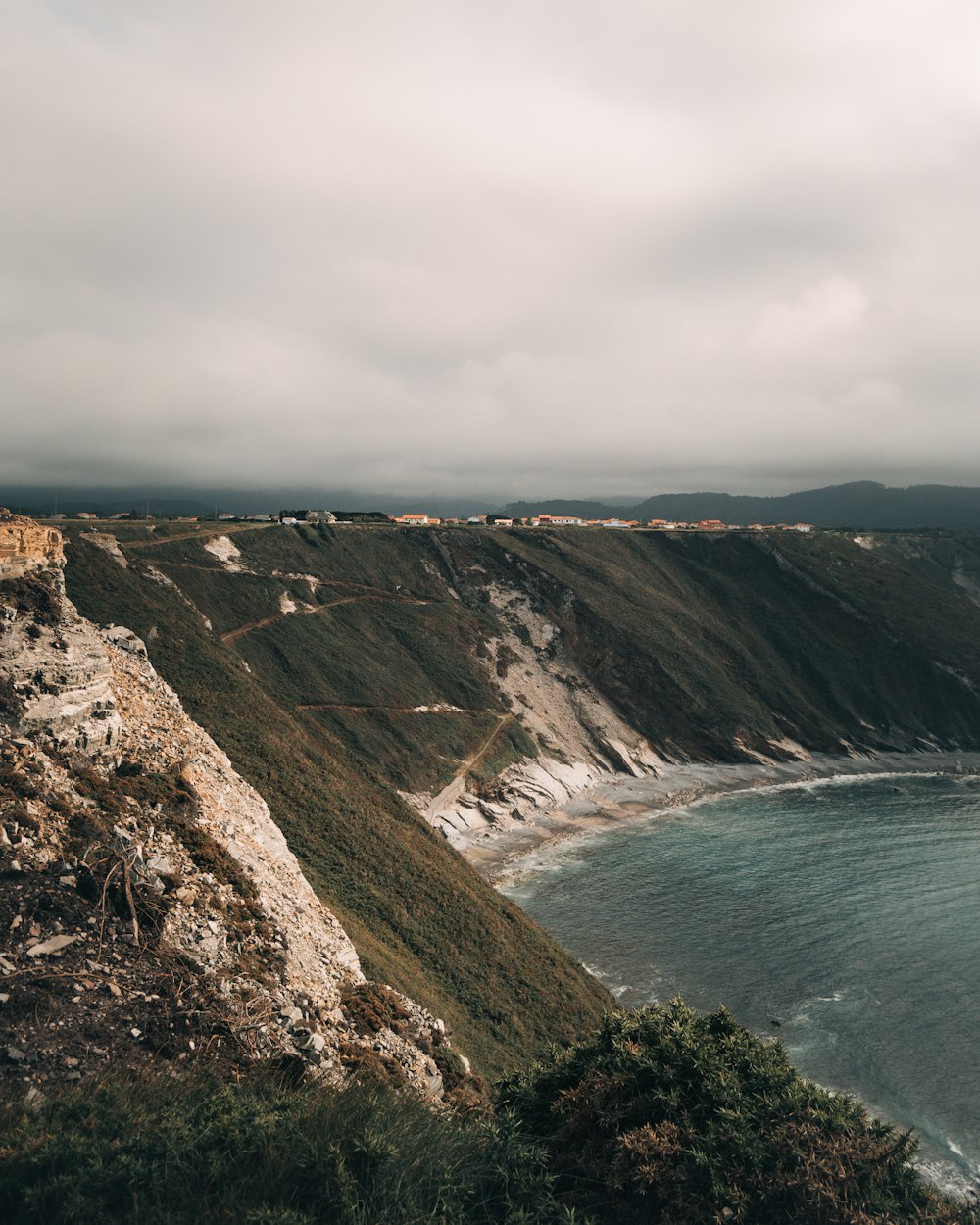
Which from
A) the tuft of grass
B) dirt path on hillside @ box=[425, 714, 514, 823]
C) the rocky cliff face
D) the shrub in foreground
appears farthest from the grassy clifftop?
the tuft of grass

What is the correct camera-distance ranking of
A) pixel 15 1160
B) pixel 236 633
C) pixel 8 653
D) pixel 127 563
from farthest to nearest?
pixel 236 633 < pixel 127 563 < pixel 8 653 < pixel 15 1160

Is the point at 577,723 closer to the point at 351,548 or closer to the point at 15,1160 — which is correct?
the point at 351,548

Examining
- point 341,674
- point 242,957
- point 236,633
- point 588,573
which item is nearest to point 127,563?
point 236,633

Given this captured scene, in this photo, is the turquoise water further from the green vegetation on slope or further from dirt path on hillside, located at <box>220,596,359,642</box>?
dirt path on hillside, located at <box>220,596,359,642</box>

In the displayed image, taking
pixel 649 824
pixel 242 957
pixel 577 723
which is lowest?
pixel 649 824

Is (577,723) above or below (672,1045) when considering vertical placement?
below

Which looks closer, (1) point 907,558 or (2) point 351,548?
(2) point 351,548

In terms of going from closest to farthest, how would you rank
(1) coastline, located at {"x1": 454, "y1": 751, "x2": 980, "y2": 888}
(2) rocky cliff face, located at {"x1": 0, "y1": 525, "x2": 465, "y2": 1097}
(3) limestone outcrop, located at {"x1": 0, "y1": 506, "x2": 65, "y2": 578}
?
1. (2) rocky cliff face, located at {"x1": 0, "y1": 525, "x2": 465, "y2": 1097}
2. (3) limestone outcrop, located at {"x1": 0, "y1": 506, "x2": 65, "y2": 578}
3. (1) coastline, located at {"x1": 454, "y1": 751, "x2": 980, "y2": 888}

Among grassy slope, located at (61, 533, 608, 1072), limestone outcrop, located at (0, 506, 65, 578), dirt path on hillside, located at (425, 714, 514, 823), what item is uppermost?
limestone outcrop, located at (0, 506, 65, 578)

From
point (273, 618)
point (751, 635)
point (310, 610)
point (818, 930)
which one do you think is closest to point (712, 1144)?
point (818, 930)
